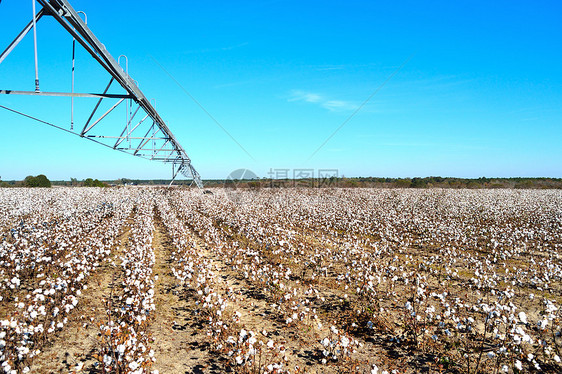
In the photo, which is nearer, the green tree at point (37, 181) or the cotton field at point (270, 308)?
the cotton field at point (270, 308)

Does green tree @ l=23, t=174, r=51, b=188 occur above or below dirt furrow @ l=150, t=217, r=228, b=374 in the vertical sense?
above

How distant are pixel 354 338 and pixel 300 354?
1428 millimetres

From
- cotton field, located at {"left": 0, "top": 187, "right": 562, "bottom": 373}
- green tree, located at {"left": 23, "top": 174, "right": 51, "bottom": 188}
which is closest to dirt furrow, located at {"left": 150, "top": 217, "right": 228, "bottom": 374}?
cotton field, located at {"left": 0, "top": 187, "right": 562, "bottom": 373}

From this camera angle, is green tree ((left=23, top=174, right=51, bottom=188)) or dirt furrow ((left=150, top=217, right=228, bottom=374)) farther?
green tree ((left=23, top=174, right=51, bottom=188))

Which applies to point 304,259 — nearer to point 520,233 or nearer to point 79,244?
point 79,244

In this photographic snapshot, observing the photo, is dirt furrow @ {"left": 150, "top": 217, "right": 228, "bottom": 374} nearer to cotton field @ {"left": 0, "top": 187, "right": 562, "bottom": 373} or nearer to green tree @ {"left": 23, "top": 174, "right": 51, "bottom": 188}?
cotton field @ {"left": 0, "top": 187, "right": 562, "bottom": 373}

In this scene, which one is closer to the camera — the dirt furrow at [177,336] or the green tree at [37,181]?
the dirt furrow at [177,336]

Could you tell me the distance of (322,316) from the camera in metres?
7.15

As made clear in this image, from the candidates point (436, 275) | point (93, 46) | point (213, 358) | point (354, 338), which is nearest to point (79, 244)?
point (93, 46)

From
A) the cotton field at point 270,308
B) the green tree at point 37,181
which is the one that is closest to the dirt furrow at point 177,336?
the cotton field at point 270,308

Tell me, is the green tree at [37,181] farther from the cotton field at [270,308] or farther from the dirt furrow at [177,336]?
the dirt furrow at [177,336]

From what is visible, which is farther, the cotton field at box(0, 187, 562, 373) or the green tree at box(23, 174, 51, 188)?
the green tree at box(23, 174, 51, 188)

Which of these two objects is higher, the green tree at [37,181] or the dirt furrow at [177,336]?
the green tree at [37,181]

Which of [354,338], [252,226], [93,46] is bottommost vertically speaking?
[354,338]
